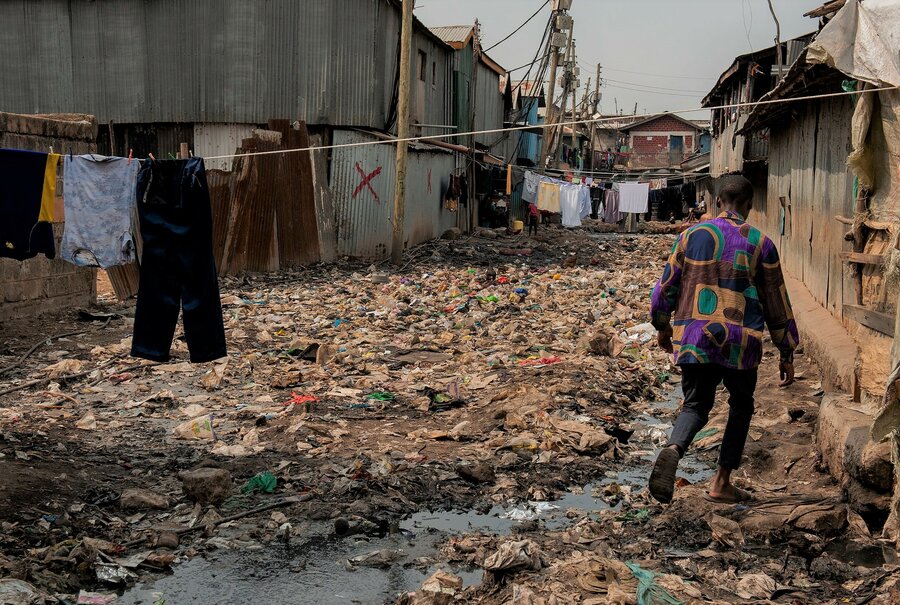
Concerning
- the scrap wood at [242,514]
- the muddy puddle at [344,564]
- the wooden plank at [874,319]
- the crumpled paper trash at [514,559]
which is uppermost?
the wooden plank at [874,319]

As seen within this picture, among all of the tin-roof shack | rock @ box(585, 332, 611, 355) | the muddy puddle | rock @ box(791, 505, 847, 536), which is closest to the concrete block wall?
the tin-roof shack

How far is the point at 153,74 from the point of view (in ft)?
54.6

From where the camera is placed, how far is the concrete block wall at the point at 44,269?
27.7 ft

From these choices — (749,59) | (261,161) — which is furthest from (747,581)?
(749,59)

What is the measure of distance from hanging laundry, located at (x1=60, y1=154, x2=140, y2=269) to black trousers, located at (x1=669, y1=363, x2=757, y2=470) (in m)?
3.53

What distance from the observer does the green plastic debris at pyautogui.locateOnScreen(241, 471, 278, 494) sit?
4668 millimetres

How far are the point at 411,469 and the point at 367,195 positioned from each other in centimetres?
1207

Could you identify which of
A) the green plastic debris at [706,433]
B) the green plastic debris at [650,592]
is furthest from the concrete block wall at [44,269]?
the green plastic debris at [650,592]

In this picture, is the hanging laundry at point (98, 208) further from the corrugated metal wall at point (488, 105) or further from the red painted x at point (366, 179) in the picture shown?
the corrugated metal wall at point (488, 105)

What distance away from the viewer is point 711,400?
4.12 m

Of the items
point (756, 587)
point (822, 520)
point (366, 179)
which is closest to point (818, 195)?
point (822, 520)

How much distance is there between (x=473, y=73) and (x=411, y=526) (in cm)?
2225

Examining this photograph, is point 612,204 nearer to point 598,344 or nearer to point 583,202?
point 583,202

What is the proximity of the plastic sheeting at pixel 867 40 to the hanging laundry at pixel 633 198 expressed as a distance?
26084mm
